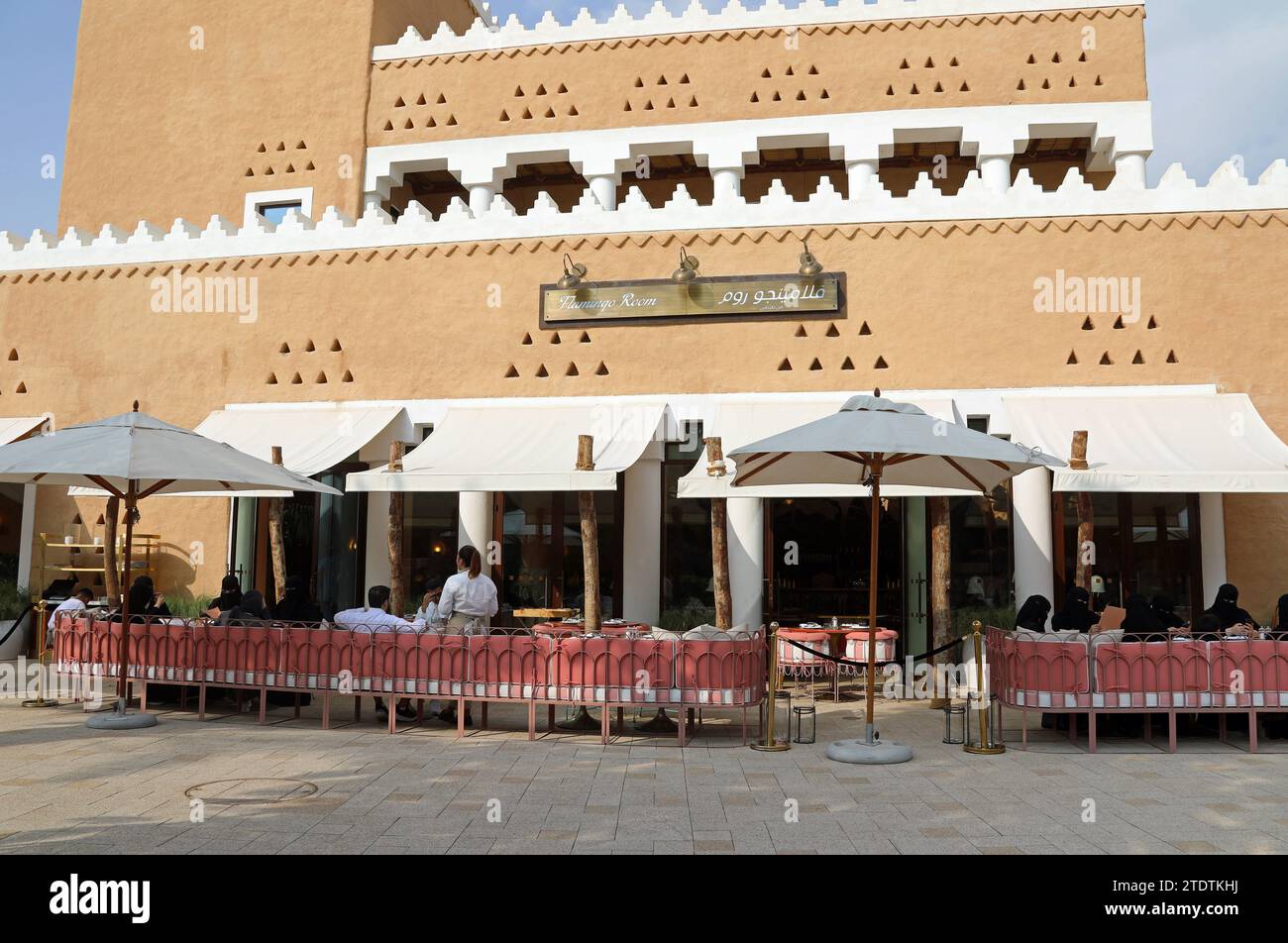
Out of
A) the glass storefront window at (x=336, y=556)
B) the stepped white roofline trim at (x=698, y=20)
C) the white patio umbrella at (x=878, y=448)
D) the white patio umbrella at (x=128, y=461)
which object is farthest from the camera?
the stepped white roofline trim at (x=698, y=20)

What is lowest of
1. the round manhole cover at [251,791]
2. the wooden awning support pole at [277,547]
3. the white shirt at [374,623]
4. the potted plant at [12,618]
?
the round manhole cover at [251,791]

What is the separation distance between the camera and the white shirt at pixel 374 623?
9.48m

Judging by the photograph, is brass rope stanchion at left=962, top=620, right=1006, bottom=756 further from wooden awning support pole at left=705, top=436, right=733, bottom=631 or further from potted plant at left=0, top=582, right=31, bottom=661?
potted plant at left=0, top=582, right=31, bottom=661

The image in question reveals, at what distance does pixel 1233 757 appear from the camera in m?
8.33

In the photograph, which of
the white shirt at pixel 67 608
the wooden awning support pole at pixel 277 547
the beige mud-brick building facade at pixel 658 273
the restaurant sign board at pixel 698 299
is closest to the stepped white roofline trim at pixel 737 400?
the beige mud-brick building facade at pixel 658 273

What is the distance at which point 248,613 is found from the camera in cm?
1055

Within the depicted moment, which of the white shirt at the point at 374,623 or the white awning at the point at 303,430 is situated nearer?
the white shirt at the point at 374,623

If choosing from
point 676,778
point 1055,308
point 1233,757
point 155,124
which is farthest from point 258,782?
point 155,124

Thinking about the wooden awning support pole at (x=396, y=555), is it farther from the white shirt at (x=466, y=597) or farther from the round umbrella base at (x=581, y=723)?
the round umbrella base at (x=581, y=723)

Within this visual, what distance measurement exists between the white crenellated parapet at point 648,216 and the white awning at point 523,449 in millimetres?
2822

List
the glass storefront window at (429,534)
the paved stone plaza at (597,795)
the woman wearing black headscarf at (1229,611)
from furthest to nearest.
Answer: the glass storefront window at (429,534) < the woman wearing black headscarf at (1229,611) < the paved stone plaza at (597,795)

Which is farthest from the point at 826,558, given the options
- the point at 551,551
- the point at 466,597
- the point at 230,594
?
the point at 230,594

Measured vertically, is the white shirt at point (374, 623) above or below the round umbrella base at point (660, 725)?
above

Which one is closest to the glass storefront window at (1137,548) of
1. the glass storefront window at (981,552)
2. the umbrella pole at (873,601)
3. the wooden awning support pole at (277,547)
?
the glass storefront window at (981,552)
